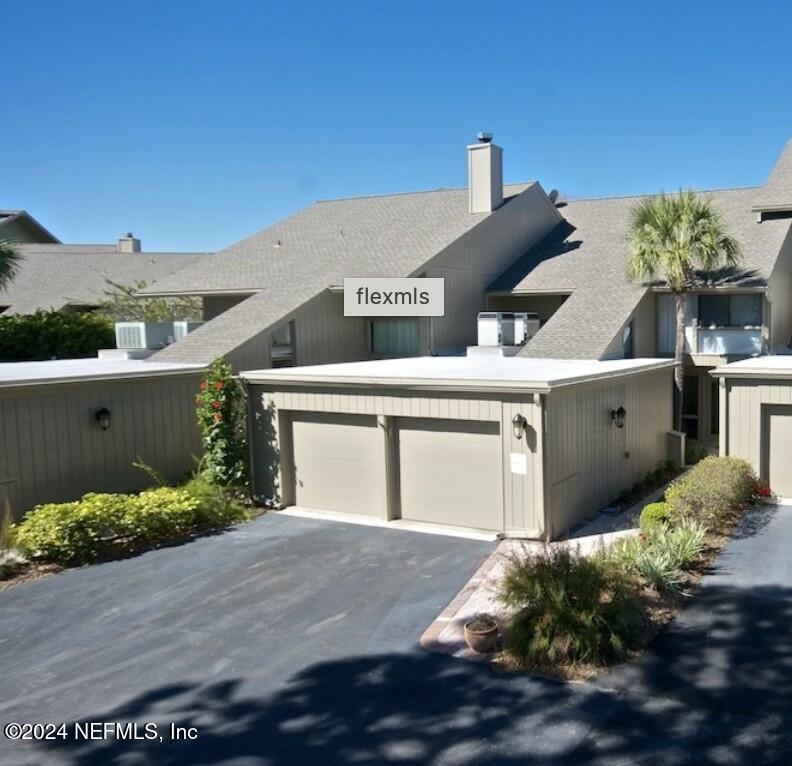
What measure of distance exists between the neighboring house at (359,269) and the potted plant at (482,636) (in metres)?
9.98

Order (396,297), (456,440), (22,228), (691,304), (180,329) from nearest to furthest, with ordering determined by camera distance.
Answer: (456,440) < (691,304) < (396,297) < (180,329) < (22,228)

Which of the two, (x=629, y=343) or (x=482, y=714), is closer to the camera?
(x=482, y=714)

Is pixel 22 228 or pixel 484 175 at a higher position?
pixel 22 228

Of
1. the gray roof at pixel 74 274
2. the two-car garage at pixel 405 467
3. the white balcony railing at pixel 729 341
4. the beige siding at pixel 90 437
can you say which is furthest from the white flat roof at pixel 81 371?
the gray roof at pixel 74 274

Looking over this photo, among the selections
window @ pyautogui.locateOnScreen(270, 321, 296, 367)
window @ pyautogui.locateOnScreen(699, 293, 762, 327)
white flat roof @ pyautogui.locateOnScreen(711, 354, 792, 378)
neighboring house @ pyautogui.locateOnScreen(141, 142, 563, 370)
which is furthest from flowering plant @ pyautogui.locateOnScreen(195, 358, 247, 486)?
window @ pyautogui.locateOnScreen(699, 293, 762, 327)

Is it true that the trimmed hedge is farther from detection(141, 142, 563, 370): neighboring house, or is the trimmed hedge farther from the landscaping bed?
the landscaping bed

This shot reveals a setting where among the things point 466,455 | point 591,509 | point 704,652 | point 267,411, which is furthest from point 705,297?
point 704,652

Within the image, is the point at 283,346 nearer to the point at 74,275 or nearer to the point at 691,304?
the point at 691,304

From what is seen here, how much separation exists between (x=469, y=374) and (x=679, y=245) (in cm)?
741

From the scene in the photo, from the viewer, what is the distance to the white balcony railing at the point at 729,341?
18922mm

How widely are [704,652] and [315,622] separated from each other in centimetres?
424

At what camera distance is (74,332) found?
88.6ft

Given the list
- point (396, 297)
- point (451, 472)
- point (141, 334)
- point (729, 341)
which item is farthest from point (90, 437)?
point (729, 341)

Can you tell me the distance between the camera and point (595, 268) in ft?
72.5
